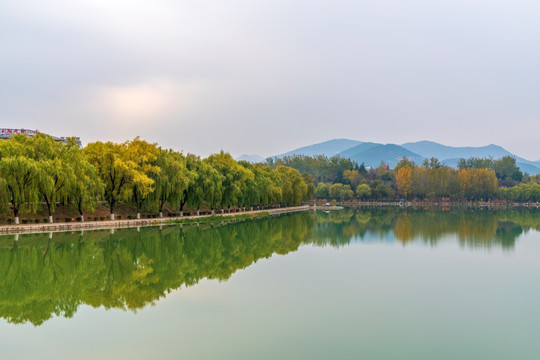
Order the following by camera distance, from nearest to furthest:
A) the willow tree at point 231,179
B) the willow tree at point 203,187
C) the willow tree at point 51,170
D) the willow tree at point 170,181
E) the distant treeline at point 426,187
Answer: the willow tree at point 51,170, the willow tree at point 170,181, the willow tree at point 203,187, the willow tree at point 231,179, the distant treeline at point 426,187

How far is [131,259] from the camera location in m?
19.9

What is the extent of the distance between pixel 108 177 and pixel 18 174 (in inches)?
294

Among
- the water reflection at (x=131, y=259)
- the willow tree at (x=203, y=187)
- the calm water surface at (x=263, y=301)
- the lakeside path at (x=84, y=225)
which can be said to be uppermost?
the willow tree at (x=203, y=187)

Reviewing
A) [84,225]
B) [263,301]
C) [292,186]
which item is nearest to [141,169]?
[84,225]

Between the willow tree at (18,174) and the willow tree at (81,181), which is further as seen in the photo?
the willow tree at (81,181)

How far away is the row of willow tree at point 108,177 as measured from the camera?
27.4m

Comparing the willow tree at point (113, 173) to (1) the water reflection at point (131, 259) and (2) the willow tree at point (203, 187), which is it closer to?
(1) the water reflection at point (131, 259)

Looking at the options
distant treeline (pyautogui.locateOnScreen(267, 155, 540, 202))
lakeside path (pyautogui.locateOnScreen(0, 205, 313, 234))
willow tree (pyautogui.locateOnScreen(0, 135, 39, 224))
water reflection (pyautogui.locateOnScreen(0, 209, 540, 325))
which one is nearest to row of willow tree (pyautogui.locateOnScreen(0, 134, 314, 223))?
willow tree (pyautogui.locateOnScreen(0, 135, 39, 224))

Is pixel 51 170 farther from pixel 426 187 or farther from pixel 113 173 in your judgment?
pixel 426 187

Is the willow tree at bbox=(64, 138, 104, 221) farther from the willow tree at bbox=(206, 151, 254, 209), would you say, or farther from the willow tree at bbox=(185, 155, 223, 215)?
the willow tree at bbox=(206, 151, 254, 209)

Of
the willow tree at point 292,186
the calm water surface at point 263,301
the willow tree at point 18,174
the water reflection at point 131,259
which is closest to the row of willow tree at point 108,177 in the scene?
the willow tree at point 18,174

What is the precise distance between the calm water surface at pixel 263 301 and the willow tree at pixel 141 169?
9.78 meters

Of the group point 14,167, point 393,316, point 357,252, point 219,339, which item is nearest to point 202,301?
point 219,339

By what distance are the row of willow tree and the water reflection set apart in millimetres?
3523
